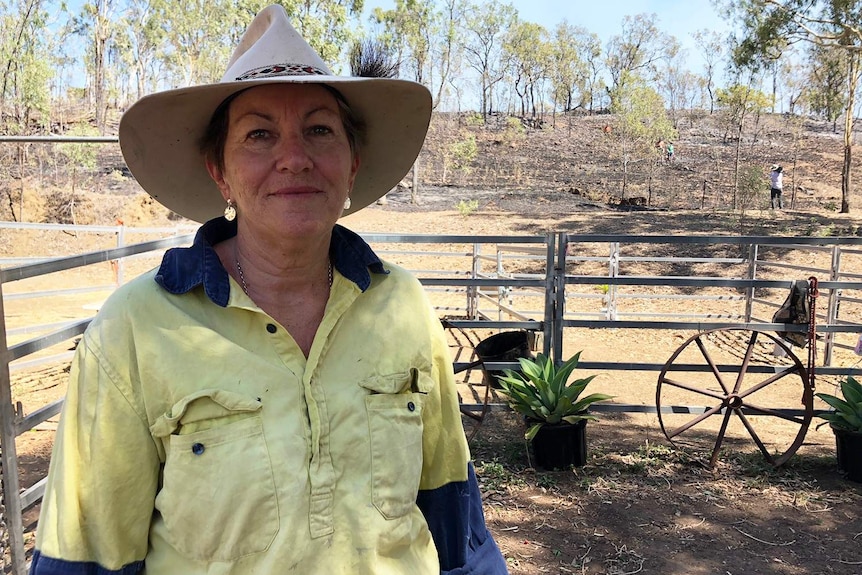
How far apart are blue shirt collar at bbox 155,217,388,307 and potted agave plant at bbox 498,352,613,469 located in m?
3.01

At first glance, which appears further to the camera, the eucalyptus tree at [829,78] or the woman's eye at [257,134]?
the eucalyptus tree at [829,78]

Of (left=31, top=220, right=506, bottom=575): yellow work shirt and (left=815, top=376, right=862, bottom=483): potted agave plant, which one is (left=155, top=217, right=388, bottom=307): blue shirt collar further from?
(left=815, top=376, right=862, bottom=483): potted agave plant

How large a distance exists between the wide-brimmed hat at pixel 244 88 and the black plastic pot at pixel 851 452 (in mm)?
3788

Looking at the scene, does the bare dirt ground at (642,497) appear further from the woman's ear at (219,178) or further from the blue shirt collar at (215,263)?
the woman's ear at (219,178)

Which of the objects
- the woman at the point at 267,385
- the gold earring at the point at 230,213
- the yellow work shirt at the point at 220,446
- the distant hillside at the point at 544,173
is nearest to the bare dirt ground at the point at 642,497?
the woman at the point at 267,385

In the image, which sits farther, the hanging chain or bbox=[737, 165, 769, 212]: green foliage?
bbox=[737, 165, 769, 212]: green foliage

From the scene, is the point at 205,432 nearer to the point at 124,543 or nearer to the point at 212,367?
the point at 212,367

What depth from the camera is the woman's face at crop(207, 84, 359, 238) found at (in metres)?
1.18

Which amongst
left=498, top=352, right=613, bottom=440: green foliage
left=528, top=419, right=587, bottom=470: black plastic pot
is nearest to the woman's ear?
left=498, top=352, right=613, bottom=440: green foliage

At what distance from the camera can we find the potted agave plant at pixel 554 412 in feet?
13.6

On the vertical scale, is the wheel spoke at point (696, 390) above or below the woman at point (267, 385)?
below

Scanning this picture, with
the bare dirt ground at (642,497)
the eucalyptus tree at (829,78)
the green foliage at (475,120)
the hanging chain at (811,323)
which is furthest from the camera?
the green foliage at (475,120)

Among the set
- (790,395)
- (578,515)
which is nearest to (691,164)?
(790,395)

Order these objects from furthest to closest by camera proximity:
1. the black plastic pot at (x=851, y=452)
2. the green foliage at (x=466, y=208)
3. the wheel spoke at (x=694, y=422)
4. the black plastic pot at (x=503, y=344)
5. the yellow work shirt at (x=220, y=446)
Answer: the green foliage at (x=466, y=208) < the black plastic pot at (x=503, y=344) < the wheel spoke at (x=694, y=422) < the black plastic pot at (x=851, y=452) < the yellow work shirt at (x=220, y=446)
